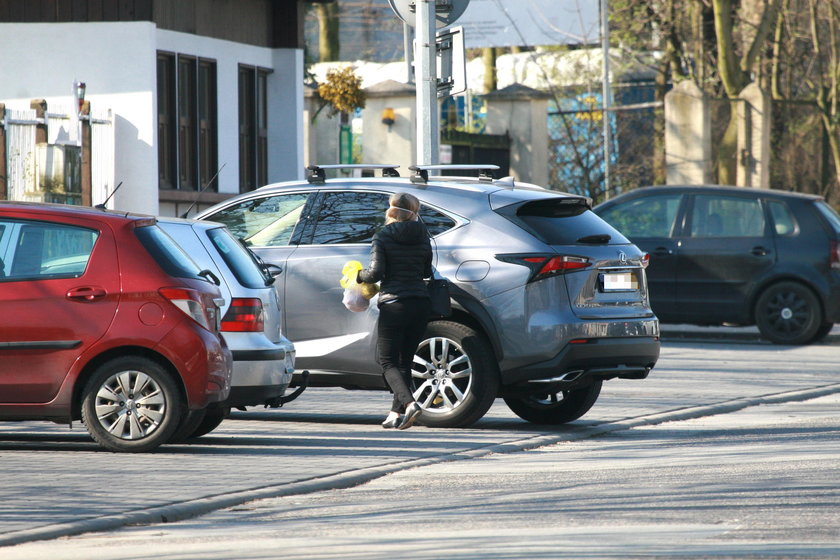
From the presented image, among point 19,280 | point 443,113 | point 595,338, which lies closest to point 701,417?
point 595,338

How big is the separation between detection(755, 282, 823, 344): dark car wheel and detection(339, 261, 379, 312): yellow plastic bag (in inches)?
352

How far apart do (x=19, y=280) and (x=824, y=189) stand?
23.5m

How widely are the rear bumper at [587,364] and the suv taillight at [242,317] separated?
5.94 ft

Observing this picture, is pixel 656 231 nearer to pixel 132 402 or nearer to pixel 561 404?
pixel 561 404

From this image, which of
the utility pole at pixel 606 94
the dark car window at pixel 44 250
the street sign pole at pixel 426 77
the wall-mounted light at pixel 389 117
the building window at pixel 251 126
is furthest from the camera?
the utility pole at pixel 606 94

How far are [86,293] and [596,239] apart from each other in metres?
3.61

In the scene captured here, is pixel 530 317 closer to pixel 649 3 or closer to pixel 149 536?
pixel 149 536

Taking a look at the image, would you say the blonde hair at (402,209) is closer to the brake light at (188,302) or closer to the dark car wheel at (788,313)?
the brake light at (188,302)

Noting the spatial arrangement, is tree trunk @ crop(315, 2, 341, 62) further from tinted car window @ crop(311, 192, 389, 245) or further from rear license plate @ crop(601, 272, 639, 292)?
rear license plate @ crop(601, 272, 639, 292)

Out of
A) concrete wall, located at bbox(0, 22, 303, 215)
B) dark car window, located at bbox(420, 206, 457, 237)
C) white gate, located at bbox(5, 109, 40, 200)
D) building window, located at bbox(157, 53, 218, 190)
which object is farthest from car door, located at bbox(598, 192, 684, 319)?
dark car window, located at bbox(420, 206, 457, 237)

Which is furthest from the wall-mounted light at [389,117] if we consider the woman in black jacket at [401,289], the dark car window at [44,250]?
the dark car window at [44,250]

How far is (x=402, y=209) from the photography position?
11078mm

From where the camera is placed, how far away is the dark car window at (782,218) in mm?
19031

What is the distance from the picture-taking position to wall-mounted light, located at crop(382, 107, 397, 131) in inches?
1109
